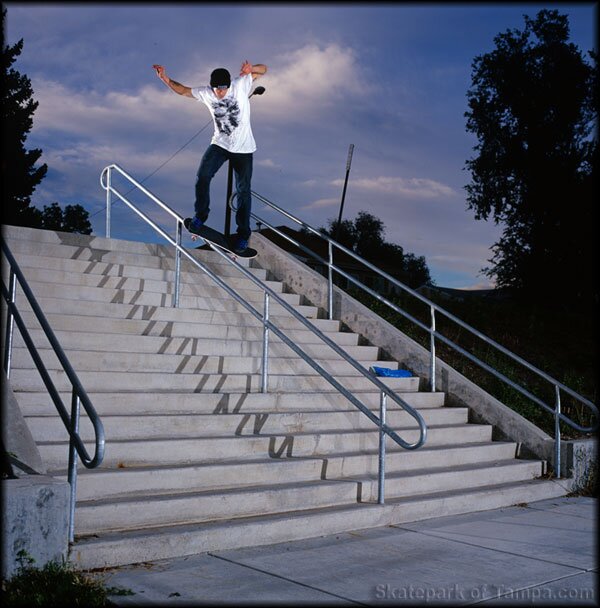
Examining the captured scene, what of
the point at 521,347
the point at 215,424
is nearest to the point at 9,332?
the point at 215,424

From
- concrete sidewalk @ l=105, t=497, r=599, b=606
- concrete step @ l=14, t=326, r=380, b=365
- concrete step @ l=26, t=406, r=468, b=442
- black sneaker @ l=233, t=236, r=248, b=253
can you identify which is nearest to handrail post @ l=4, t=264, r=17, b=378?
concrete step @ l=26, t=406, r=468, b=442

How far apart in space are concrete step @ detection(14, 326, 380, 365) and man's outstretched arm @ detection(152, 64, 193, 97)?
8.94 ft

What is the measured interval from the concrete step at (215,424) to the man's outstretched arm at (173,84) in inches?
149

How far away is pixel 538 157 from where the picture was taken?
34125 mm

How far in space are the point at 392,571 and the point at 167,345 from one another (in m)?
3.64

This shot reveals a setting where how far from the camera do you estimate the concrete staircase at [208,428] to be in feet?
17.0

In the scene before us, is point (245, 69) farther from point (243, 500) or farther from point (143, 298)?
point (243, 500)

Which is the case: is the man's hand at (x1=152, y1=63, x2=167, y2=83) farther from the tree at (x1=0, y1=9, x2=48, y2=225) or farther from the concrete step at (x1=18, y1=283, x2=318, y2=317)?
the tree at (x1=0, y1=9, x2=48, y2=225)

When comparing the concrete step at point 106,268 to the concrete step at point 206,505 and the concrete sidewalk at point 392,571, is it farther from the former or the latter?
the concrete sidewalk at point 392,571

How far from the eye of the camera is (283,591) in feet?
14.1

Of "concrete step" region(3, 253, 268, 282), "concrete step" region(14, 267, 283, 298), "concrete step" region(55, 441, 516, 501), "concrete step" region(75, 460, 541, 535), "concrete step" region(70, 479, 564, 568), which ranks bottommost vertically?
"concrete step" region(70, 479, 564, 568)

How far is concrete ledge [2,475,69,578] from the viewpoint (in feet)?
13.1

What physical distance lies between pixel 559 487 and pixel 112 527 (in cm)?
509

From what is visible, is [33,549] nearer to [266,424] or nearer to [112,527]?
[112,527]
